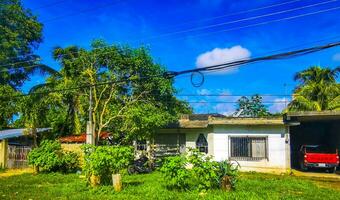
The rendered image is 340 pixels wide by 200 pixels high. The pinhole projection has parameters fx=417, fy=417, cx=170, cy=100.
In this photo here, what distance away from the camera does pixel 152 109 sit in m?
24.9

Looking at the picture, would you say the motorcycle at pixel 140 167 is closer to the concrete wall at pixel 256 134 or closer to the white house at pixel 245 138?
the white house at pixel 245 138

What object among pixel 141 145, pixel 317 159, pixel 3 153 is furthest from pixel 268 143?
pixel 3 153

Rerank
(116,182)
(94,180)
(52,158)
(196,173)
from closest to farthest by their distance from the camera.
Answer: (196,173), (116,182), (94,180), (52,158)

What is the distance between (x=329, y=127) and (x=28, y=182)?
21.7 metres

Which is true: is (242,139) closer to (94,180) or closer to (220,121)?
(220,121)

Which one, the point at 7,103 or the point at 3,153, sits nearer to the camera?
the point at 3,153

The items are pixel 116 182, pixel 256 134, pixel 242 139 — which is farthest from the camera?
pixel 242 139

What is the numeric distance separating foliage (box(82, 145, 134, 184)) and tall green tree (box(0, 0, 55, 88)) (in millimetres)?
18534

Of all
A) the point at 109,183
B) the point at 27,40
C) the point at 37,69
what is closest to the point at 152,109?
the point at 109,183

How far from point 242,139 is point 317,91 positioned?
40.9ft

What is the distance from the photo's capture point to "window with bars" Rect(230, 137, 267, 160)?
2508 centimetres

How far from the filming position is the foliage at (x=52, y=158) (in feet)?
77.4

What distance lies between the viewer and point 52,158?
77.5ft

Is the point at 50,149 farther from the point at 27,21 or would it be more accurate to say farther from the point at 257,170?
the point at 27,21
